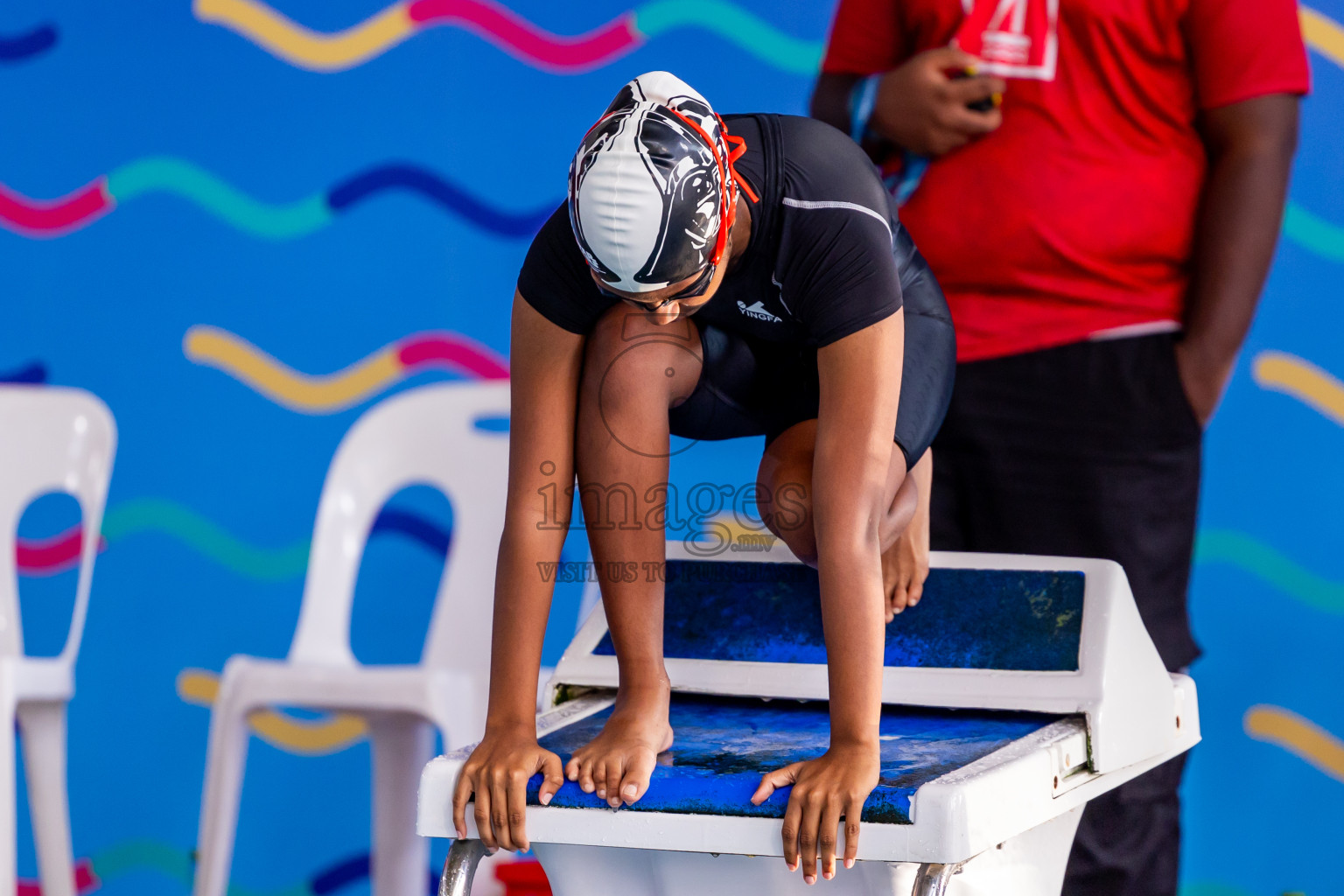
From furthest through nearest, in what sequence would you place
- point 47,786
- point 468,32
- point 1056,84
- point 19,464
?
Answer: point 468,32 < point 19,464 < point 47,786 < point 1056,84

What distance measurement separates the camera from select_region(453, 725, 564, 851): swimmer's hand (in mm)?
1148

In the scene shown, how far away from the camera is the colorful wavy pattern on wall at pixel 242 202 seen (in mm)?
2740

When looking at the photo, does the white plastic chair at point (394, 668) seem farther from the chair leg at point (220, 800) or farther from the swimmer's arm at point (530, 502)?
the swimmer's arm at point (530, 502)

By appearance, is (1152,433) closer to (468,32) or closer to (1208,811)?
(1208,811)

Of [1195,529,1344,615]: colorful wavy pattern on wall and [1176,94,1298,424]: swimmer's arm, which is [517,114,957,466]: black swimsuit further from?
[1195,529,1344,615]: colorful wavy pattern on wall

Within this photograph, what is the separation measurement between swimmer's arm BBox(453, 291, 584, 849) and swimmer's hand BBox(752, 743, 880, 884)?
0.28 meters

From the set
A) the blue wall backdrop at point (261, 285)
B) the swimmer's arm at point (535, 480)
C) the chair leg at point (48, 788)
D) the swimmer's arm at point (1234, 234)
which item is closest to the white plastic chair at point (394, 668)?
the chair leg at point (48, 788)

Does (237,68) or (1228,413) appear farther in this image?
(237,68)

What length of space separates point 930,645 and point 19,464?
176 centimetres

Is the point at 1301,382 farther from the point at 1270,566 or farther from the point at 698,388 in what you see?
the point at 698,388

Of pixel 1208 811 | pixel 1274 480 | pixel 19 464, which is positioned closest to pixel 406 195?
pixel 19 464

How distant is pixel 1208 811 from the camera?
2.45m

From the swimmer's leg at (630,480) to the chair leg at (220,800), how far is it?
97cm

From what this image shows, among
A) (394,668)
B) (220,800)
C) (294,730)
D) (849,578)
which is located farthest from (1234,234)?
(294,730)
